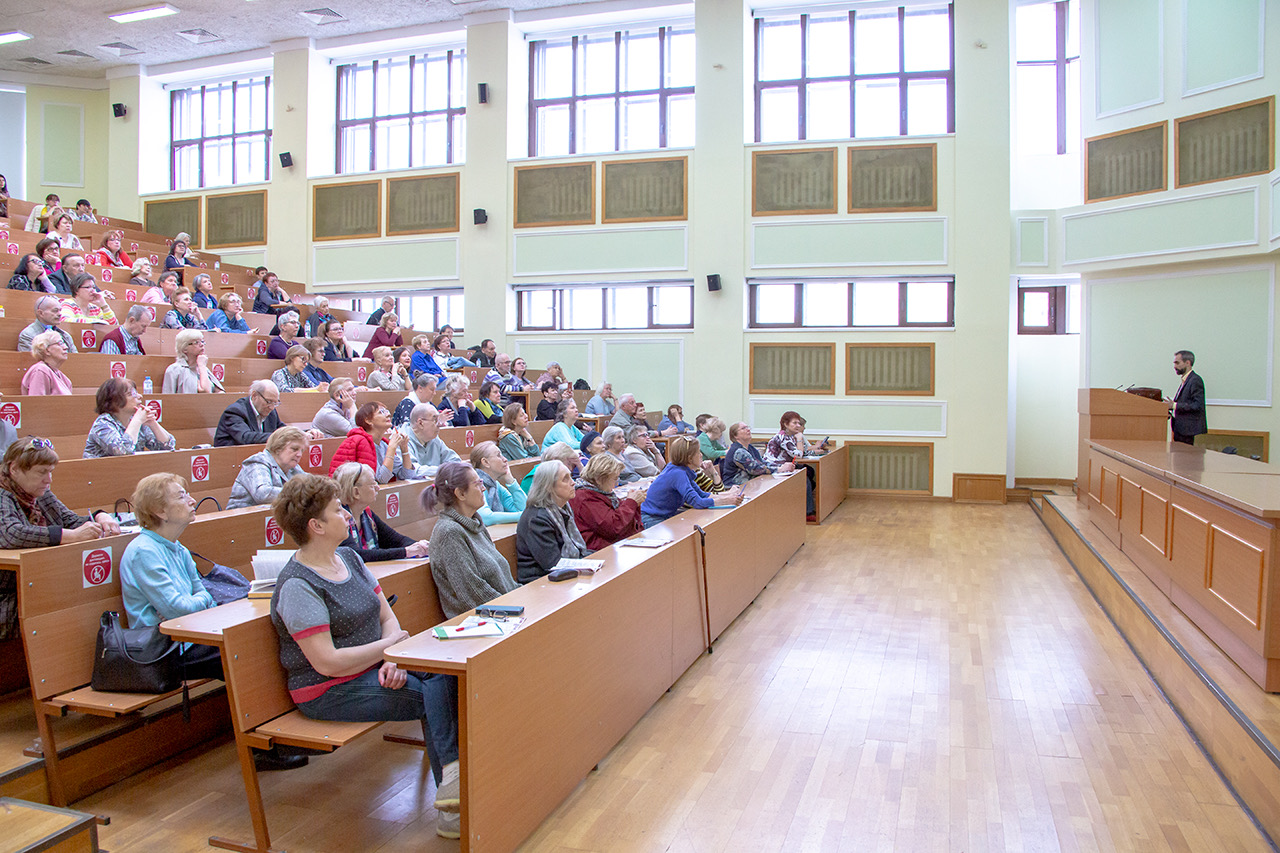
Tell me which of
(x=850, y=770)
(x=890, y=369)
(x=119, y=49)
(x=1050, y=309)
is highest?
(x=119, y=49)

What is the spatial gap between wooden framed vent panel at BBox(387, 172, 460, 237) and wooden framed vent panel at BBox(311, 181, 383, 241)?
0.61 feet

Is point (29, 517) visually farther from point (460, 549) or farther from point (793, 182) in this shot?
point (793, 182)

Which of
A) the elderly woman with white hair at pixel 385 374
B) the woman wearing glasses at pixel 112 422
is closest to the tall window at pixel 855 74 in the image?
the elderly woman with white hair at pixel 385 374

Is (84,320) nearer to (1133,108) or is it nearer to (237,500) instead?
(237,500)

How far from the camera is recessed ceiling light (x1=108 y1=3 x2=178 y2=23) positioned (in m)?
9.66

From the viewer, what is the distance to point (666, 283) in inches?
396

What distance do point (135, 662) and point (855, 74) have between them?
30.4ft

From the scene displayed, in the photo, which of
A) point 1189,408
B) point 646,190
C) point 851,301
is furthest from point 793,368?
point 1189,408

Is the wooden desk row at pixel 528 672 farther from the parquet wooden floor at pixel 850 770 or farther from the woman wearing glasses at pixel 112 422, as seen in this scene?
the woman wearing glasses at pixel 112 422

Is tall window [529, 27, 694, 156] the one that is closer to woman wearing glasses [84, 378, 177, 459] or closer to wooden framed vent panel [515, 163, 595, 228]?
wooden framed vent panel [515, 163, 595, 228]

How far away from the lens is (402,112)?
10961mm

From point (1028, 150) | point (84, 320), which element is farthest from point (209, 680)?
point (1028, 150)

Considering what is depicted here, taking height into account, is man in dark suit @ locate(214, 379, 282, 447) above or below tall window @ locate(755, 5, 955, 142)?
below

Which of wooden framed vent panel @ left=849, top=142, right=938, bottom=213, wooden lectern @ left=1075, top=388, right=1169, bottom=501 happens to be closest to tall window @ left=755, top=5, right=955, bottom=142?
wooden framed vent panel @ left=849, top=142, right=938, bottom=213
